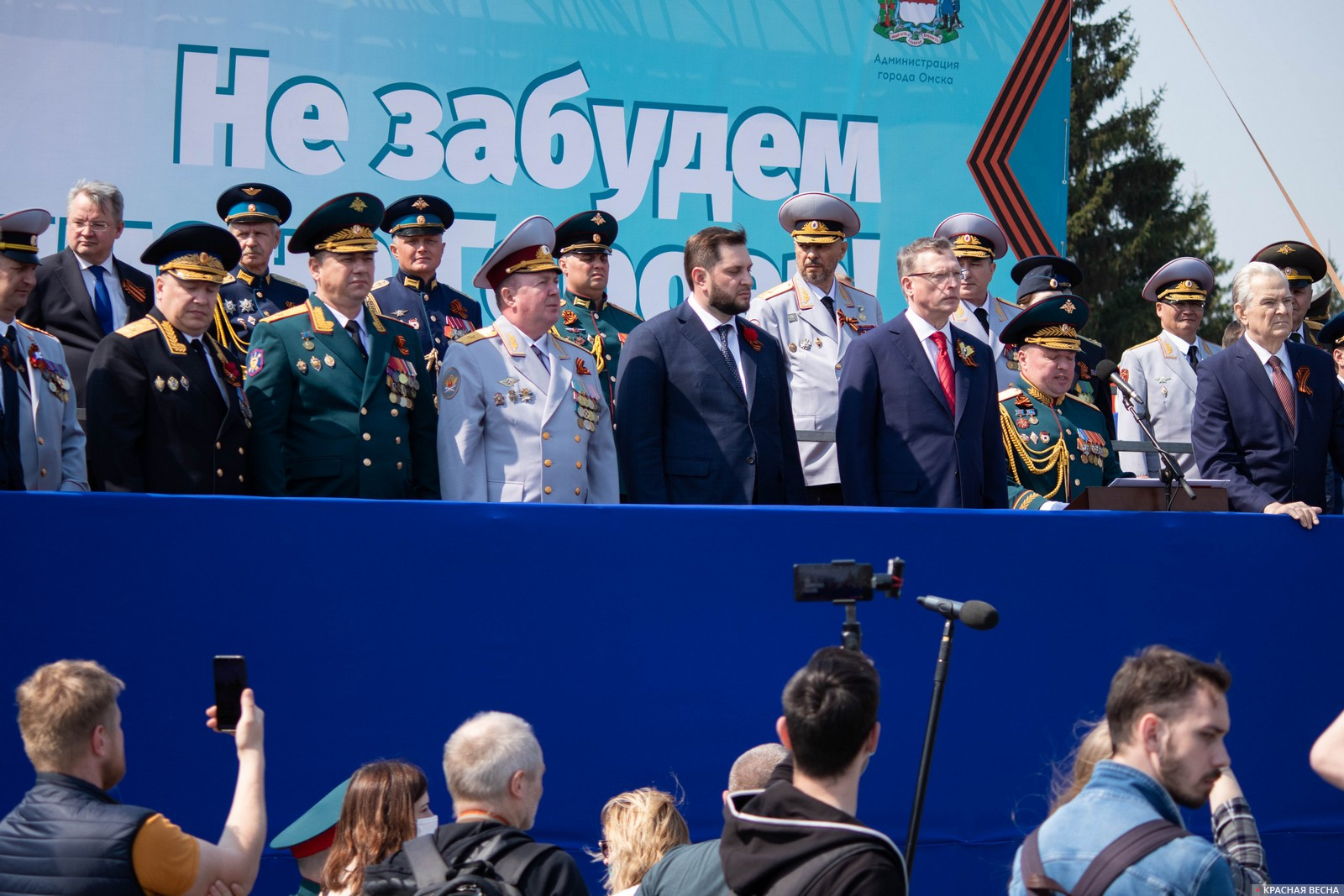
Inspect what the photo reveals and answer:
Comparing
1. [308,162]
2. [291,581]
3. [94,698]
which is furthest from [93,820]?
[308,162]

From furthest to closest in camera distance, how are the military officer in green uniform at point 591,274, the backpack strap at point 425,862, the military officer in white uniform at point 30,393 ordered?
the military officer in green uniform at point 591,274
the military officer in white uniform at point 30,393
the backpack strap at point 425,862

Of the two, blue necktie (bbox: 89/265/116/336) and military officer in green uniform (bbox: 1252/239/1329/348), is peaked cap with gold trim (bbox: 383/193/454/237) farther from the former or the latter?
military officer in green uniform (bbox: 1252/239/1329/348)

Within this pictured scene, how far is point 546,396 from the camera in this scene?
5691 mm

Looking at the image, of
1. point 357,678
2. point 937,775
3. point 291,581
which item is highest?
point 291,581

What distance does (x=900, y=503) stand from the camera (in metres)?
5.74

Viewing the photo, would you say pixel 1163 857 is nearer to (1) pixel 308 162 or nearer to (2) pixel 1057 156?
(1) pixel 308 162

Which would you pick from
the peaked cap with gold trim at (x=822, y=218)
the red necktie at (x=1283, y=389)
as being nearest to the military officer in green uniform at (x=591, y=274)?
the peaked cap with gold trim at (x=822, y=218)

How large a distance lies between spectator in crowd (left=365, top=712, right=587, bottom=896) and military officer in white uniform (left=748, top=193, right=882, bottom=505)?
11.1 feet

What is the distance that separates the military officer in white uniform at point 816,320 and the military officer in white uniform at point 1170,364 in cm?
162

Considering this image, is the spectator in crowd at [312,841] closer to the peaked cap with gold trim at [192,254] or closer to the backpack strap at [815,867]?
the backpack strap at [815,867]

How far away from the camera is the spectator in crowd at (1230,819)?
3.06 metres

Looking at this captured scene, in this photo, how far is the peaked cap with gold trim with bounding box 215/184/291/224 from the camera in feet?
23.6

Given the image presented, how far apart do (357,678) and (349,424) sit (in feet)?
4.42

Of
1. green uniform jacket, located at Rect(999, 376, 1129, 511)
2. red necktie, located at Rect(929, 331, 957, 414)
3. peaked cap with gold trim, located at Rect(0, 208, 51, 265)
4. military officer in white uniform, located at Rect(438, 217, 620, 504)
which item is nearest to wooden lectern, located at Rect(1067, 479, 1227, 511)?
red necktie, located at Rect(929, 331, 957, 414)
